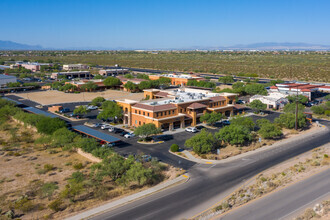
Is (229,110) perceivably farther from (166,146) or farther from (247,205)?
(247,205)

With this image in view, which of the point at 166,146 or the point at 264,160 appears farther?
the point at 166,146

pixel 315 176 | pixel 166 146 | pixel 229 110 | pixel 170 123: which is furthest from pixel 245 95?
pixel 315 176

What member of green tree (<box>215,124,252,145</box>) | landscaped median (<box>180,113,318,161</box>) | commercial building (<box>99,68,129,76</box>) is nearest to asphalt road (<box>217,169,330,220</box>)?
landscaped median (<box>180,113,318,161</box>)

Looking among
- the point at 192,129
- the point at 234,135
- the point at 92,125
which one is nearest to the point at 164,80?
the point at 92,125

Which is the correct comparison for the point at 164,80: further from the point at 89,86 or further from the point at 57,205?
the point at 57,205

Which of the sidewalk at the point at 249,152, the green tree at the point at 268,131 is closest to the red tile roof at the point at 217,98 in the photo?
the green tree at the point at 268,131

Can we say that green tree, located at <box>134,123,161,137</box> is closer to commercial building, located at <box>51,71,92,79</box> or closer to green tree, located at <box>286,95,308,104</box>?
green tree, located at <box>286,95,308,104</box>
